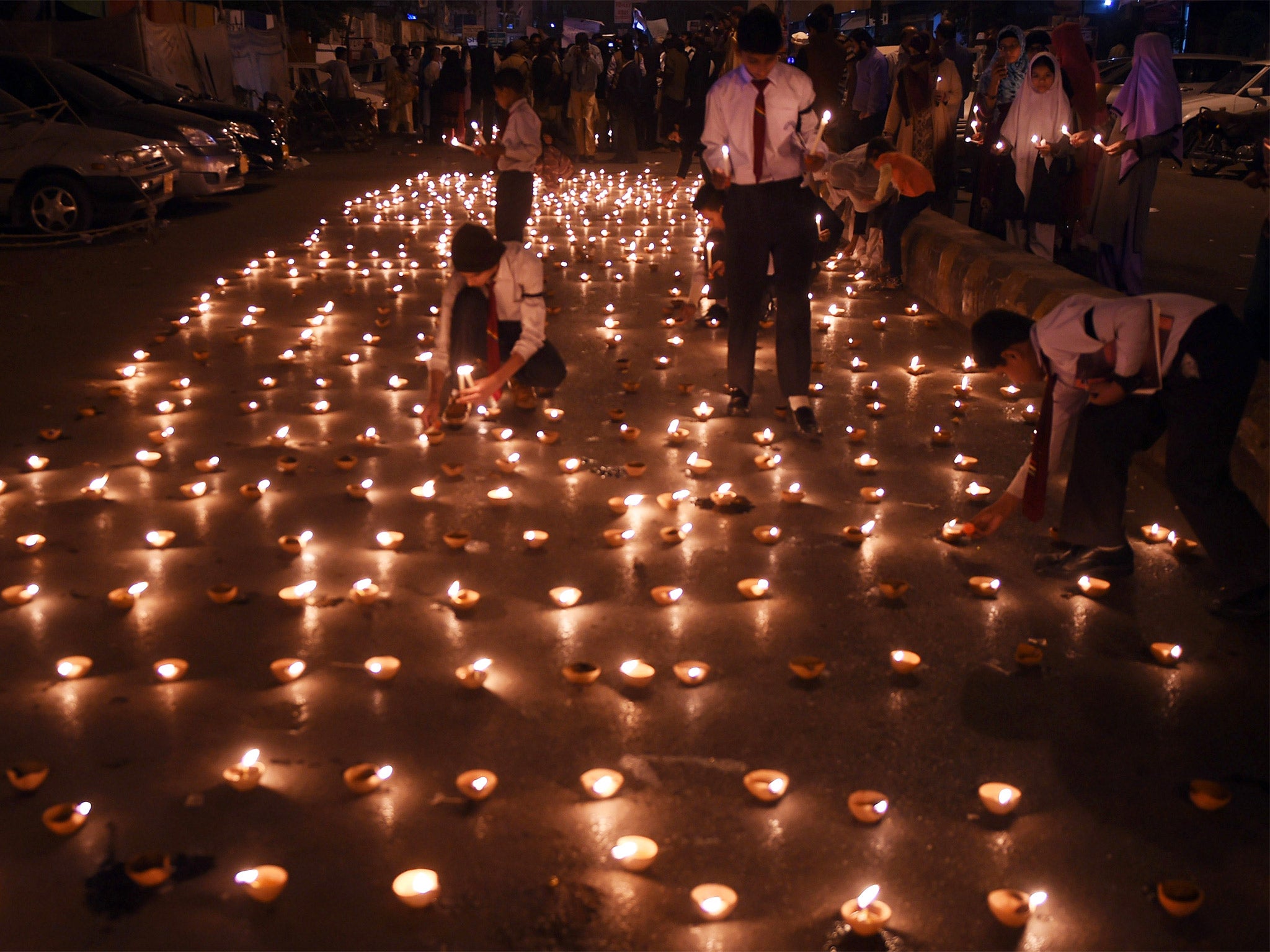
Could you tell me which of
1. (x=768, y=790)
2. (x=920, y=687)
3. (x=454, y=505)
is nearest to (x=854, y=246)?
(x=454, y=505)

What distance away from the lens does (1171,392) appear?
3.69m

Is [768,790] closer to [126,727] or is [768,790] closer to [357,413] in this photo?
[126,727]

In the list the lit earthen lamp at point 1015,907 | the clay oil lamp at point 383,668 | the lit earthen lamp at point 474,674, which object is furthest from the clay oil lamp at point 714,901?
the clay oil lamp at point 383,668

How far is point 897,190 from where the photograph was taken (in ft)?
30.3

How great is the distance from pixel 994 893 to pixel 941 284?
659 cm

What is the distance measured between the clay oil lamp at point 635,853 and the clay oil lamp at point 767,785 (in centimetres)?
35

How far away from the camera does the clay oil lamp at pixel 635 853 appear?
257 centimetres

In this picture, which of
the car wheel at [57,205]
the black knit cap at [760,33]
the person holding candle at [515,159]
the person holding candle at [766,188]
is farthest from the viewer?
the car wheel at [57,205]

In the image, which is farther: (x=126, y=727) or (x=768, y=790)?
(x=126, y=727)

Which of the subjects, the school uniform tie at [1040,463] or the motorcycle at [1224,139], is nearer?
the school uniform tie at [1040,463]

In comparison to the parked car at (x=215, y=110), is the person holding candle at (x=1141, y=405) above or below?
below

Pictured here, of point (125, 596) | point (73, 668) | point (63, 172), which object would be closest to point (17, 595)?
point (125, 596)

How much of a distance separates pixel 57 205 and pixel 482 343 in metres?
8.10

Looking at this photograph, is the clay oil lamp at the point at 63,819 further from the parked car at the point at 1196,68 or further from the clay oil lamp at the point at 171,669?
the parked car at the point at 1196,68
